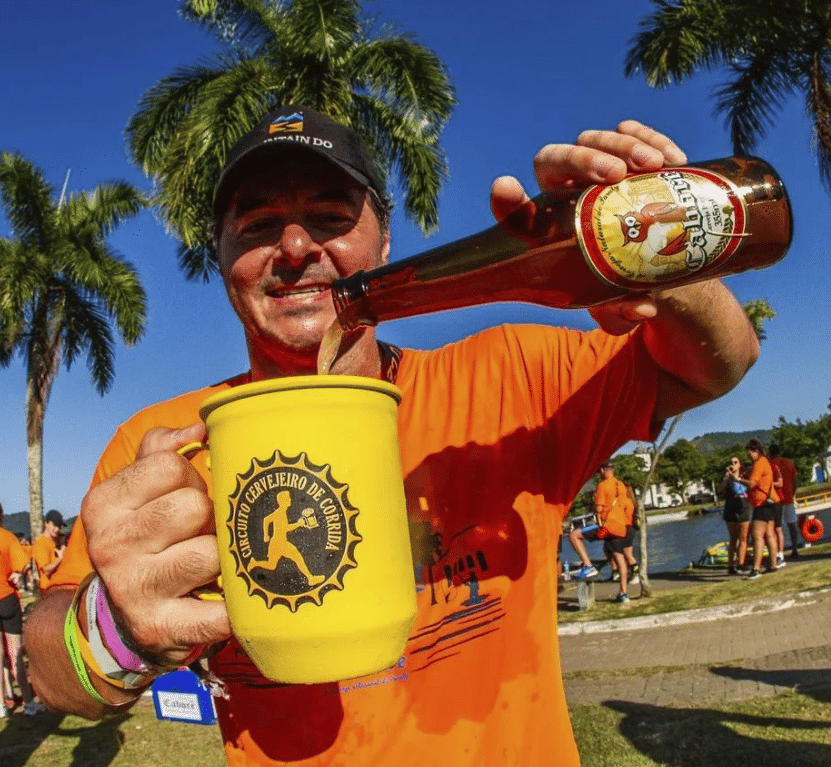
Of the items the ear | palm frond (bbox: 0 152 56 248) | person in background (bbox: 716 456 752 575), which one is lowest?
person in background (bbox: 716 456 752 575)

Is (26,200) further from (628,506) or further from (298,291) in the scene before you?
(298,291)

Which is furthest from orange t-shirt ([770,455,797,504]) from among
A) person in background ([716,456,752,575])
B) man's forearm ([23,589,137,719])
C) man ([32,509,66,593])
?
man's forearm ([23,589,137,719])

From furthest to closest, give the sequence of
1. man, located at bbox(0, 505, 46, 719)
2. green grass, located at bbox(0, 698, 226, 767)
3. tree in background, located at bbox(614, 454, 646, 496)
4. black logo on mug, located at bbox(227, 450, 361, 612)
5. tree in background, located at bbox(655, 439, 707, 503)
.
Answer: tree in background, located at bbox(655, 439, 707, 503), tree in background, located at bbox(614, 454, 646, 496), man, located at bbox(0, 505, 46, 719), green grass, located at bbox(0, 698, 226, 767), black logo on mug, located at bbox(227, 450, 361, 612)

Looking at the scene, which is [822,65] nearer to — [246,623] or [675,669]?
[675,669]

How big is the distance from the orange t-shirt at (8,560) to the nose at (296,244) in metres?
7.41

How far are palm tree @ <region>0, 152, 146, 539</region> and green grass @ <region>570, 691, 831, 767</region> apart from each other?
18375mm

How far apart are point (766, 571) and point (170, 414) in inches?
443

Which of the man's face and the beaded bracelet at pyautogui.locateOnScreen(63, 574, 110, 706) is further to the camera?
the man's face

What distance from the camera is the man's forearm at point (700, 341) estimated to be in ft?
4.88

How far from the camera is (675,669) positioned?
6750mm

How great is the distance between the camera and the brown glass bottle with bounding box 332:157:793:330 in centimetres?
134

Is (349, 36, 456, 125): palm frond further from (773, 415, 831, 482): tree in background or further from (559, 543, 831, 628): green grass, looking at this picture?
(773, 415, 831, 482): tree in background

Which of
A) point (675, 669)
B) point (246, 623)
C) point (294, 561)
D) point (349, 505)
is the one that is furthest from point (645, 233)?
point (675, 669)

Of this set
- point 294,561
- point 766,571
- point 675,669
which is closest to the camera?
point 294,561
